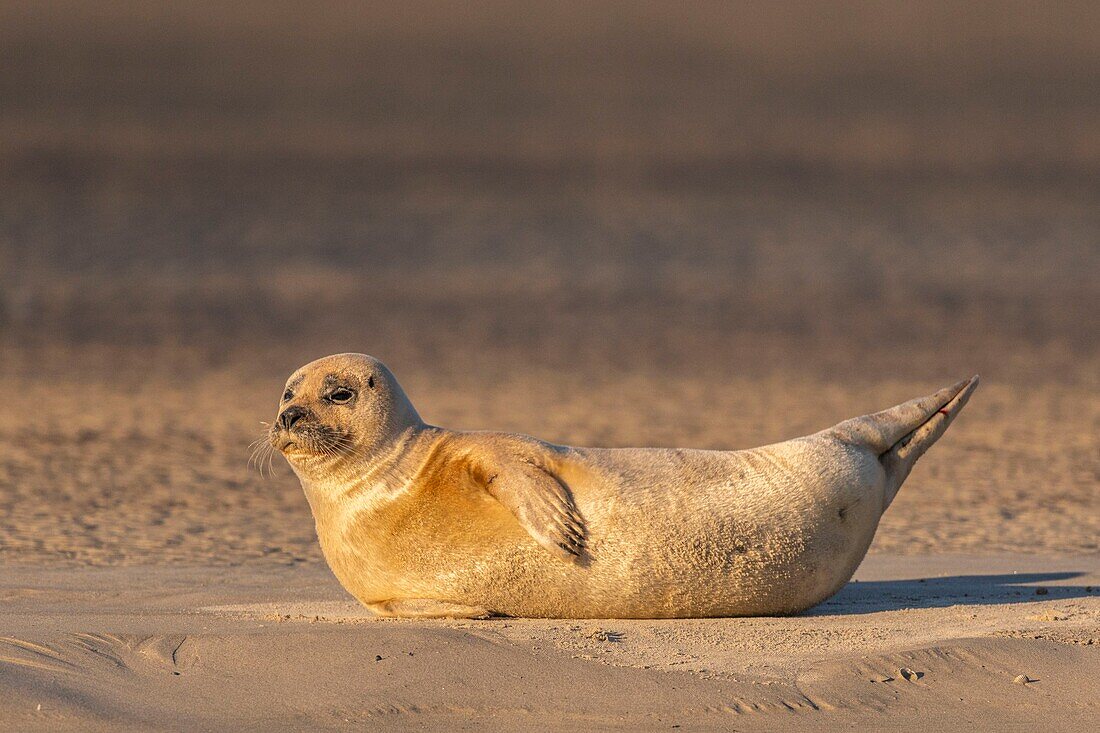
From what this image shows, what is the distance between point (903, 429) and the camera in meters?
6.68

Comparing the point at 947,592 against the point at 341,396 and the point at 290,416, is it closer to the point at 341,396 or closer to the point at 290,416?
the point at 341,396

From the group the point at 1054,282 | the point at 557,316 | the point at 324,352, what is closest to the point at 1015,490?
the point at 324,352

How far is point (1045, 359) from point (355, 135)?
73.3 ft

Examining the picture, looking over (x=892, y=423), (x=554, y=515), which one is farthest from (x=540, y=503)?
Answer: (x=892, y=423)

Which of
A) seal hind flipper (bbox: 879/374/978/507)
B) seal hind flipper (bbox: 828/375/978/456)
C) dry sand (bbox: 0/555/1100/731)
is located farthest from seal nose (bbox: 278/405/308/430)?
seal hind flipper (bbox: 879/374/978/507)

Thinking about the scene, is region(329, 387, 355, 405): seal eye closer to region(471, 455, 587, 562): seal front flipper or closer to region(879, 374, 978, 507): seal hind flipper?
region(471, 455, 587, 562): seal front flipper

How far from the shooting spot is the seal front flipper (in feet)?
19.6

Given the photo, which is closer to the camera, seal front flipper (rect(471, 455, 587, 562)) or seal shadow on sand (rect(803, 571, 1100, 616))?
seal front flipper (rect(471, 455, 587, 562))

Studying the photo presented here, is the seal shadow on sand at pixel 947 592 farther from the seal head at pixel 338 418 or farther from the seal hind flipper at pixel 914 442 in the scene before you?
the seal head at pixel 338 418

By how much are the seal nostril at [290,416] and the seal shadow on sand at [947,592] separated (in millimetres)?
1817

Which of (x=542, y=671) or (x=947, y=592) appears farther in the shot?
(x=947, y=592)

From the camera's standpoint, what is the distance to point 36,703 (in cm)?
514

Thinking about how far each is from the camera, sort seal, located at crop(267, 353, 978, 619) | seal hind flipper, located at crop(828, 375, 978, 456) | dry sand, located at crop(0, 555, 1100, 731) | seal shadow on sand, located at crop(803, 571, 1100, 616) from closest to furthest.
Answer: dry sand, located at crop(0, 555, 1100, 731), seal, located at crop(267, 353, 978, 619), seal hind flipper, located at crop(828, 375, 978, 456), seal shadow on sand, located at crop(803, 571, 1100, 616)

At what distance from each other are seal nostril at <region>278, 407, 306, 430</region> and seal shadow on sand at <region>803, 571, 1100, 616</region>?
1.82 m
